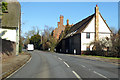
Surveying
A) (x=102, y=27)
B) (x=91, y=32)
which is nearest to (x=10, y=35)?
(x=91, y=32)

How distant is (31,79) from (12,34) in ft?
86.2

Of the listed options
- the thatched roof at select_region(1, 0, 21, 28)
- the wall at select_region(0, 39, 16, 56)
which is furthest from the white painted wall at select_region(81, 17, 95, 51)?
the wall at select_region(0, 39, 16, 56)

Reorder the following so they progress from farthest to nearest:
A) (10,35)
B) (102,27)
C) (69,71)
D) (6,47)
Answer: (102,27), (10,35), (6,47), (69,71)

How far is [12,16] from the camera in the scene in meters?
38.0

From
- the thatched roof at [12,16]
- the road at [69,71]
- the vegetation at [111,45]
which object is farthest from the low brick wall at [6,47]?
the vegetation at [111,45]

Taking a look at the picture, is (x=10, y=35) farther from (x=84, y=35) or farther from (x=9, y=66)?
(x=84, y=35)

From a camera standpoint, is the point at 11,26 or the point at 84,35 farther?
the point at 84,35

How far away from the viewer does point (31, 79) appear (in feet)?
31.4

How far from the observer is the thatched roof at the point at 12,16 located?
115 feet

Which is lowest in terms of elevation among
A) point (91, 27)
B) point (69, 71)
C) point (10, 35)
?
point (69, 71)

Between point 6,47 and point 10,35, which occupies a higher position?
point 10,35

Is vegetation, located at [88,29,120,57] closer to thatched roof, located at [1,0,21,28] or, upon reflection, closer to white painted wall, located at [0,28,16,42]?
white painted wall, located at [0,28,16,42]

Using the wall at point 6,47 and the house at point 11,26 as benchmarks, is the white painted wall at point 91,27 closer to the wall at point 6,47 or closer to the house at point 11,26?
the house at point 11,26

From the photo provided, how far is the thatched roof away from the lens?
35.0 metres
